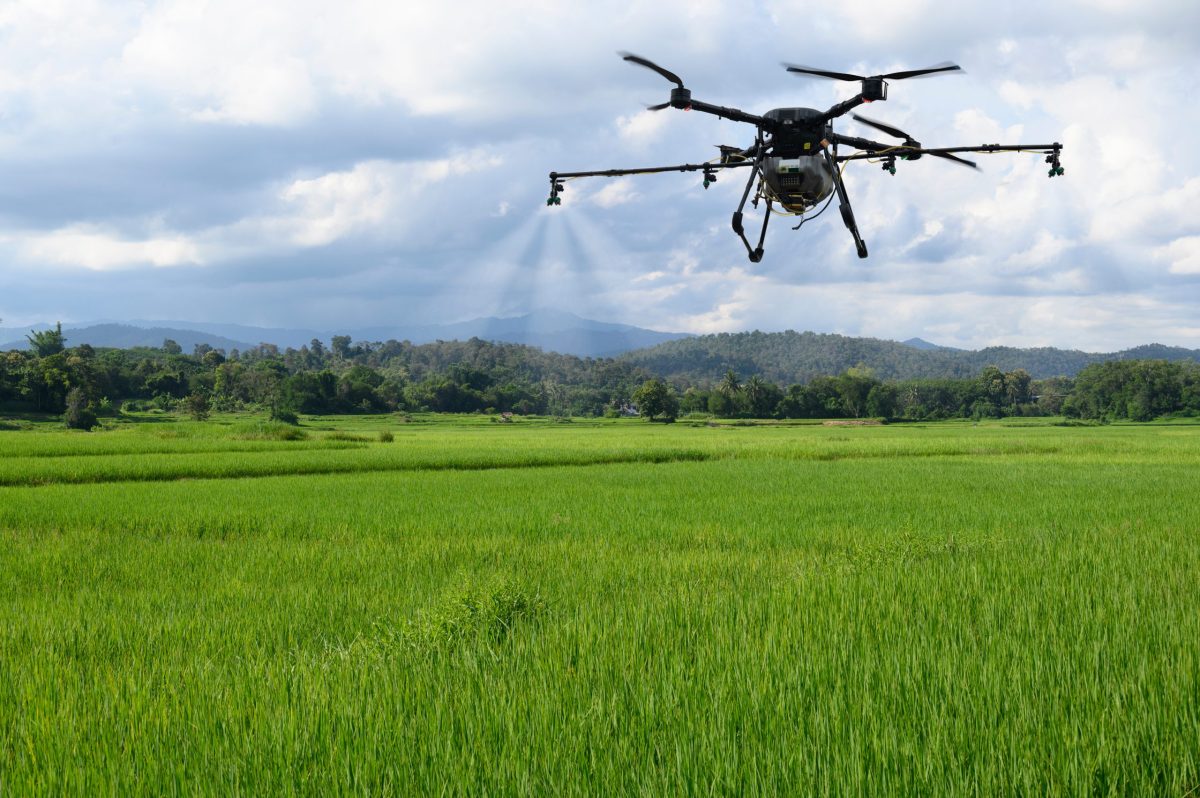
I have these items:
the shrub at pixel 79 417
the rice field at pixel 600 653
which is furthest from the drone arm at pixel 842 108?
the shrub at pixel 79 417

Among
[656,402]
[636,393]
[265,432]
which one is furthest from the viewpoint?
[636,393]

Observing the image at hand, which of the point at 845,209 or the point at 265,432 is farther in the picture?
the point at 265,432

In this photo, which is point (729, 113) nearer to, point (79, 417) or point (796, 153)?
point (796, 153)

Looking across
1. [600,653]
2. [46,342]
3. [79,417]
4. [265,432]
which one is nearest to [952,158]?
[600,653]

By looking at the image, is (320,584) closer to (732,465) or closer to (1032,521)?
(1032,521)

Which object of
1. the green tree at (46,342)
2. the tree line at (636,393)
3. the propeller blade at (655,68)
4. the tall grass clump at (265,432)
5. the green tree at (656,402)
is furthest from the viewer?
the green tree at (46,342)

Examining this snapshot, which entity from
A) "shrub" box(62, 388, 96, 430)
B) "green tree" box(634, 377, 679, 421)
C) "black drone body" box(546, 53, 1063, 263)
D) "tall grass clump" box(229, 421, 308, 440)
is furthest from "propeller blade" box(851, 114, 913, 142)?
"green tree" box(634, 377, 679, 421)

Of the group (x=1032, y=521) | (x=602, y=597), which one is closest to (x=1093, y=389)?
(x=1032, y=521)

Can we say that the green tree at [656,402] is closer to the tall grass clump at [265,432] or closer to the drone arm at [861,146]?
the tall grass clump at [265,432]
